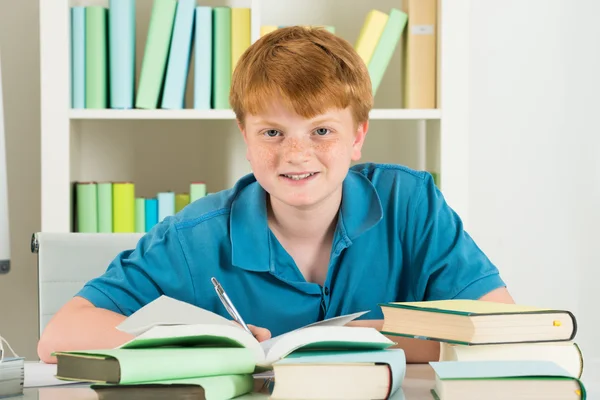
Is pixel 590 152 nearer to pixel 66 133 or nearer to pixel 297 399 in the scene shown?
pixel 66 133

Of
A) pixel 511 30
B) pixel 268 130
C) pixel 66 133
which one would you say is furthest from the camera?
pixel 511 30

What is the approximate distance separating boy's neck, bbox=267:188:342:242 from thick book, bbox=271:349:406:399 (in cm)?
59

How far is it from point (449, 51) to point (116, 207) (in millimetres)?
1073

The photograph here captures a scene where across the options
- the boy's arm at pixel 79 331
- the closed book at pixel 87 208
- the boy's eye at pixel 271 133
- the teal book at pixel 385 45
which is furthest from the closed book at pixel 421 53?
the boy's arm at pixel 79 331

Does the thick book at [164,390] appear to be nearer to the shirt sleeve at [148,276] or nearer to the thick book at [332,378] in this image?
the thick book at [332,378]

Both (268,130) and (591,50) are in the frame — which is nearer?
(268,130)

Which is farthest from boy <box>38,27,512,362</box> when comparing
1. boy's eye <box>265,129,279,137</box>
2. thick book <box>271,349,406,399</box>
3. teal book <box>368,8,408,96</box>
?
teal book <box>368,8,408,96</box>

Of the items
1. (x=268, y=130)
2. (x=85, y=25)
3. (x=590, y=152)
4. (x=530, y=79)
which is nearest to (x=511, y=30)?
(x=530, y=79)

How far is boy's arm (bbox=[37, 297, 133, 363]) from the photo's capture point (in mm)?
1158

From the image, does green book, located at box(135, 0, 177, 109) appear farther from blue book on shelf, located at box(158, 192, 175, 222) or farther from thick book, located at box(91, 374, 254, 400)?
thick book, located at box(91, 374, 254, 400)

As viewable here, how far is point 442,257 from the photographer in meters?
1.34

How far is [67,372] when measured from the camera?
0.78 meters

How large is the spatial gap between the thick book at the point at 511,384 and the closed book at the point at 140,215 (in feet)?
5.62

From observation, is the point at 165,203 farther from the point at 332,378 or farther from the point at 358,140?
the point at 332,378
